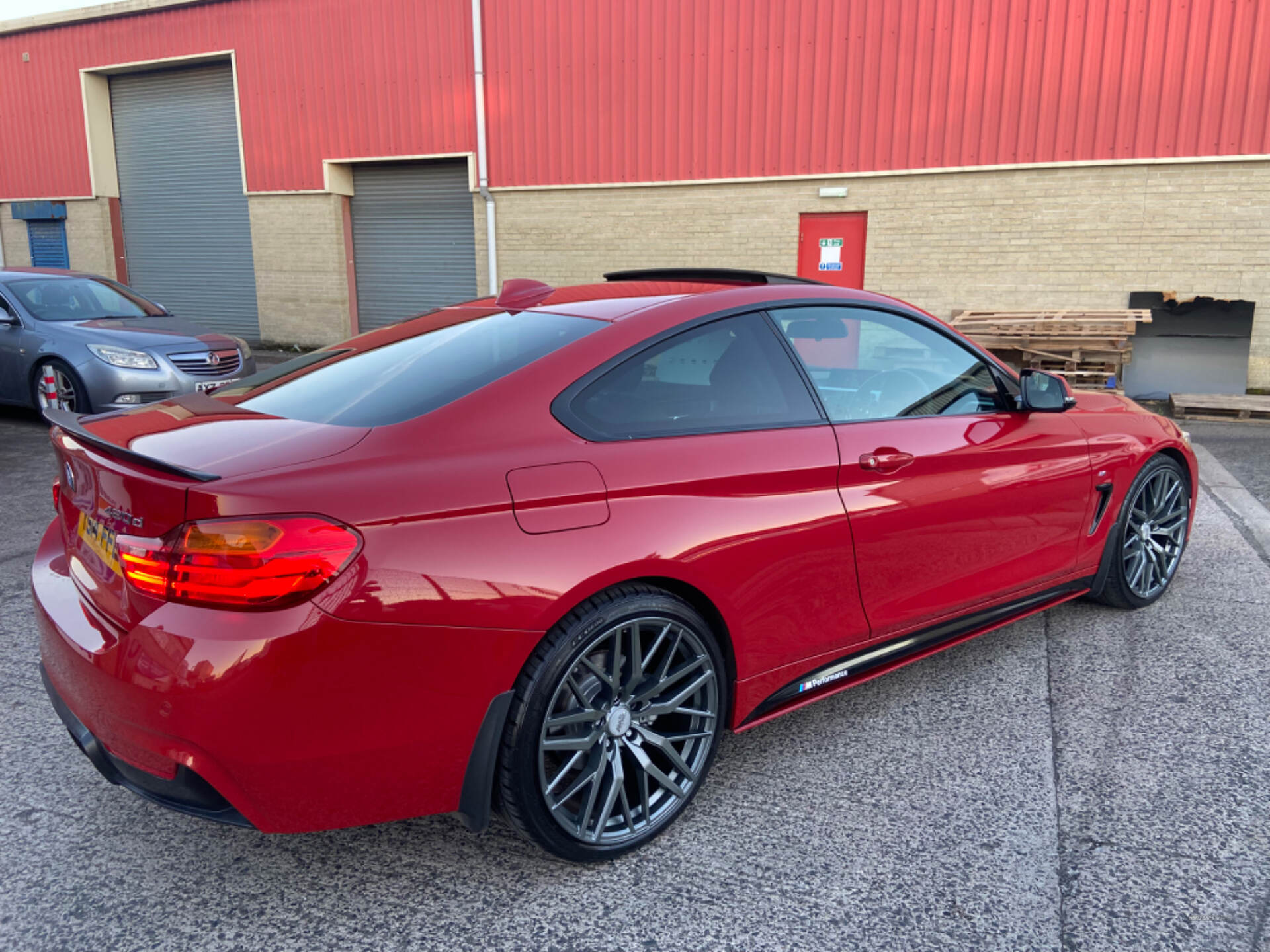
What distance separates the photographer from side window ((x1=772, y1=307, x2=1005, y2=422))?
3020 mm

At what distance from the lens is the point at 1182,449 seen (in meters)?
4.31

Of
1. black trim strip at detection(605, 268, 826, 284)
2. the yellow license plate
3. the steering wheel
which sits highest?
black trim strip at detection(605, 268, 826, 284)

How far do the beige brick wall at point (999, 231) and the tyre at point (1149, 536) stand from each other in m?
8.28

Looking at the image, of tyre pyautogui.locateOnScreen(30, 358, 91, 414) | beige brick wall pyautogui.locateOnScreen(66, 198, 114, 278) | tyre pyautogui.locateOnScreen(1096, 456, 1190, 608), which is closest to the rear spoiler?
tyre pyautogui.locateOnScreen(1096, 456, 1190, 608)

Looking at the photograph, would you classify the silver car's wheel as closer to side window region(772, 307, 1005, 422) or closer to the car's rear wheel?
the car's rear wheel

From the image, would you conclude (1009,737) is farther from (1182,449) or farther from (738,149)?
(738,149)

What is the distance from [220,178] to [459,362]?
17278 mm

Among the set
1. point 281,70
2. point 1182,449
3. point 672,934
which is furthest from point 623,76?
point 672,934

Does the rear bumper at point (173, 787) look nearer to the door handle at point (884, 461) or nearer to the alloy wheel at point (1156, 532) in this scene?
the door handle at point (884, 461)

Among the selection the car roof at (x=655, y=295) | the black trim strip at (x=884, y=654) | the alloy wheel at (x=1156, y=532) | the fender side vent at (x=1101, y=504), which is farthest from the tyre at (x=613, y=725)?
the alloy wheel at (x=1156, y=532)

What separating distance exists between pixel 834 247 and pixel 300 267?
31.2 feet

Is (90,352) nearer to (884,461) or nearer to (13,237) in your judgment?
(884,461)

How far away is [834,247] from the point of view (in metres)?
12.9

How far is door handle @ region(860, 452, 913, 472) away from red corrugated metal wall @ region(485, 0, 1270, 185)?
10199mm
